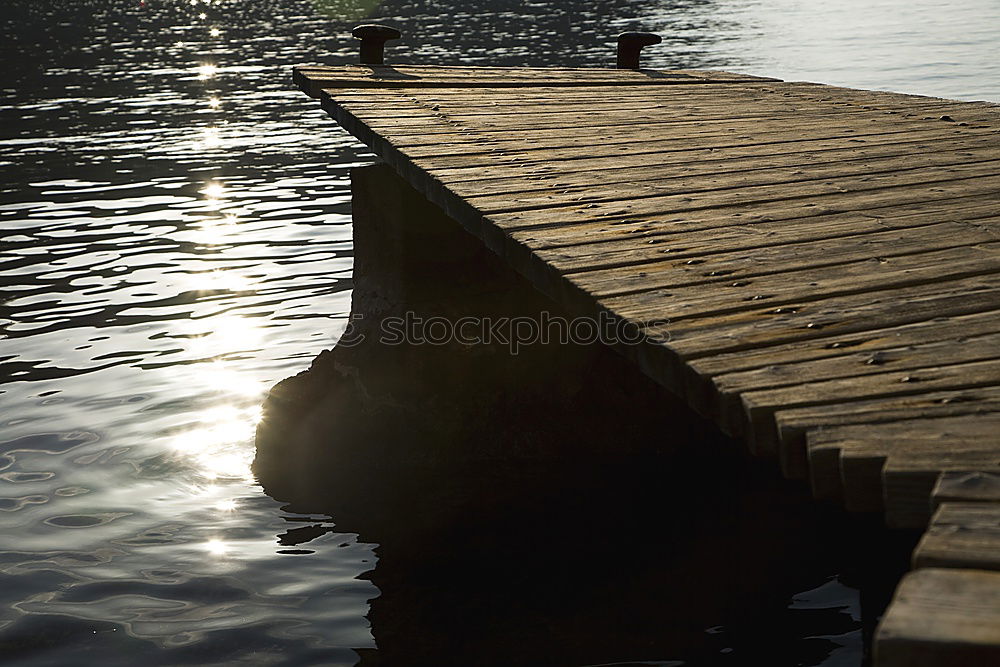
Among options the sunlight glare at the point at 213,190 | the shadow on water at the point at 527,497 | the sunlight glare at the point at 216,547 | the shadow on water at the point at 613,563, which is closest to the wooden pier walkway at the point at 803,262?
the shadow on water at the point at 527,497

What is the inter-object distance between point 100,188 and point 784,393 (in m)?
14.7

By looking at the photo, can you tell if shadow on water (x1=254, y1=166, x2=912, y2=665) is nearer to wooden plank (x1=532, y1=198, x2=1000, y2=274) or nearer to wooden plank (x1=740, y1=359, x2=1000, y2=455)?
wooden plank (x1=532, y1=198, x2=1000, y2=274)

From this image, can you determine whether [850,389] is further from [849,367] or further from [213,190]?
[213,190]

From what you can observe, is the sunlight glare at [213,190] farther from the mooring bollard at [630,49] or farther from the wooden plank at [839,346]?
the wooden plank at [839,346]

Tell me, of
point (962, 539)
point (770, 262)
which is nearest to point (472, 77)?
point (770, 262)

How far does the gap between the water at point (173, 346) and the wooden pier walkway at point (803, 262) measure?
1.92m

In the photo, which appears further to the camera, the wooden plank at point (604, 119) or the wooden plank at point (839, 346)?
the wooden plank at point (604, 119)

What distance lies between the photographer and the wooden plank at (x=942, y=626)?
2000 mm

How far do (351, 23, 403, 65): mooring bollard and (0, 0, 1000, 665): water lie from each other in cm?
225

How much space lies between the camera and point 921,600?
7.07 feet

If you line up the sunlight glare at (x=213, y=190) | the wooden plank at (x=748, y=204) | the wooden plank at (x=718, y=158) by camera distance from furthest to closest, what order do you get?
the sunlight glare at (x=213, y=190)
the wooden plank at (x=718, y=158)
the wooden plank at (x=748, y=204)

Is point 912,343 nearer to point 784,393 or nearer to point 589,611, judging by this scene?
point 784,393

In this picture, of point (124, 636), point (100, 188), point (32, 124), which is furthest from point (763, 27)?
point (124, 636)

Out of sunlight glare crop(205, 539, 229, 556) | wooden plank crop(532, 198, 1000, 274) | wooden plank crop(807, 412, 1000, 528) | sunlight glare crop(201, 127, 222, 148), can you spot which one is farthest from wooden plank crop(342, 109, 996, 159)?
sunlight glare crop(201, 127, 222, 148)
